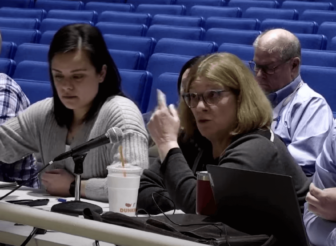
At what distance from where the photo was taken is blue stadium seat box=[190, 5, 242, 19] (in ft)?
13.8

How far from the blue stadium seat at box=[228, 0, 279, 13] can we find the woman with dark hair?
2614mm

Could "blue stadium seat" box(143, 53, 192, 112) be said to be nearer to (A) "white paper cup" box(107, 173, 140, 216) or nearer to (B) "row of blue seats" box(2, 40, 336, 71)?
(B) "row of blue seats" box(2, 40, 336, 71)

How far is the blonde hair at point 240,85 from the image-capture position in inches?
59.9

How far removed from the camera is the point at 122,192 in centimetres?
147

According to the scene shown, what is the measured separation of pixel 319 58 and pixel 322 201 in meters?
1.75

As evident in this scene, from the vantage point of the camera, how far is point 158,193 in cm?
160

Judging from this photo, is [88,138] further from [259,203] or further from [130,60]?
[130,60]

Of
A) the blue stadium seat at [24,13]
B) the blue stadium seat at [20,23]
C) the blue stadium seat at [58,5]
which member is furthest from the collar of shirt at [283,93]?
the blue stadium seat at [58,5]

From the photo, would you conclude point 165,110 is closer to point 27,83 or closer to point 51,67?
point 51,67

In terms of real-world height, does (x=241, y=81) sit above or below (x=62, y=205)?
above

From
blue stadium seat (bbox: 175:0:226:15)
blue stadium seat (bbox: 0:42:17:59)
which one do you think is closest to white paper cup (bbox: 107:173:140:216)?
blue stadium seat (bbox: 0:42:17:59)

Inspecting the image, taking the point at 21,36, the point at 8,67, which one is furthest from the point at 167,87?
the point at 21,36

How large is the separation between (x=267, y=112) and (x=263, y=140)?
12 centimetres

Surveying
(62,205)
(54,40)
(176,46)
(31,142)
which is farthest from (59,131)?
(176,46)
